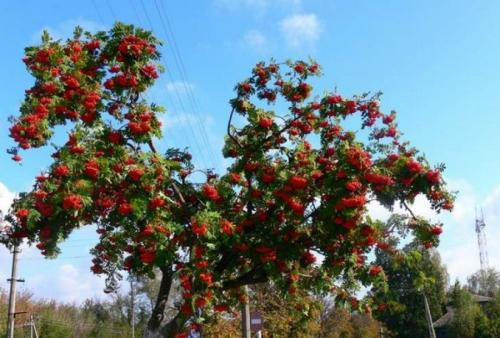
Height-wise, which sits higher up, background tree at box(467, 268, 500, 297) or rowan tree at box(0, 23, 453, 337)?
background tree at box(467, 268, 500, 297)

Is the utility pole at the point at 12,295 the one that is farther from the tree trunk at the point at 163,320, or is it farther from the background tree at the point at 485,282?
the background tree at the point at 485,282

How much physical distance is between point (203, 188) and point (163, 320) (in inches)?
116

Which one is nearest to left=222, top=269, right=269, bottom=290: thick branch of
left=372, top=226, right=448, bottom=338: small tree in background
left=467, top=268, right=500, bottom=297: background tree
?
left=372, top=226, right=448, bottom=338: small tree in background

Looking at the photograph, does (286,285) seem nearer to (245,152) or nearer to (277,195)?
(277,195)

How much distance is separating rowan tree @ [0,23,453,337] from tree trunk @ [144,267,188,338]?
0.03 meters

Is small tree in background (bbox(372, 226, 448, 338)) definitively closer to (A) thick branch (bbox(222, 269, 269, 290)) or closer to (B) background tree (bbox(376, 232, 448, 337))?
(B) background tree (bbox(376, 232, 448, 337))

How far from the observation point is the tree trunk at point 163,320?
12.3 metres

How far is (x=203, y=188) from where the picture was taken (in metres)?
12.4

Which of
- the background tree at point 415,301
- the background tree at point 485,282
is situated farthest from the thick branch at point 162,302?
the background tree at point 485,282

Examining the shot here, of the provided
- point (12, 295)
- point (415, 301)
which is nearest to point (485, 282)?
point (415, 301)

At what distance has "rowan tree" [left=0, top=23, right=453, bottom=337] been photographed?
35.6 ft

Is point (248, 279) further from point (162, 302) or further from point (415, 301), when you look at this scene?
point (415, 301)

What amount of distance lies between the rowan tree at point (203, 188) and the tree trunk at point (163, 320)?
0.03 meters

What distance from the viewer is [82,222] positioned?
12164 mm
